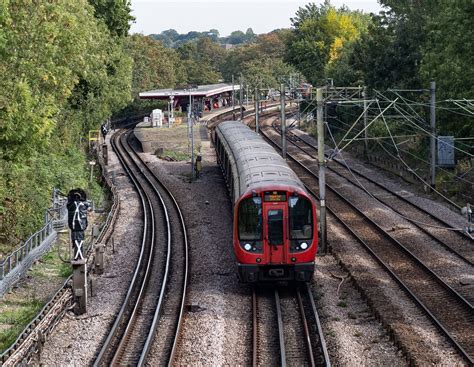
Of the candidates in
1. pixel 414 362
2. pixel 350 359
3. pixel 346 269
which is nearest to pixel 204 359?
pixel 350 359

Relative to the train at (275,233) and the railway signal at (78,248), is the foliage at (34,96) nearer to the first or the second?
the railway signal at (78,248)

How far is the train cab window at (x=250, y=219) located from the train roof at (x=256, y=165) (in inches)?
16.4

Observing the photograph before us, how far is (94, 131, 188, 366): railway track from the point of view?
1619 centimetres

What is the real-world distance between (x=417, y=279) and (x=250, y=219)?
507 cm

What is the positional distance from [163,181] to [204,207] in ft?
29.1

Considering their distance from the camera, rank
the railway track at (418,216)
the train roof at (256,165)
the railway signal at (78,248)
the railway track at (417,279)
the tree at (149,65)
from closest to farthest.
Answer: the railway track at (417,279)
the railway signal at (78,248)
the train roof at (256,165)
the railway track at (418,216)
the tree at (149,65)

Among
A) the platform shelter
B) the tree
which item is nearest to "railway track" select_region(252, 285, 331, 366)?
the platform shelter

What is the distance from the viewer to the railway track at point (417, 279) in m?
17.0

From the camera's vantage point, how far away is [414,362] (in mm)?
14859

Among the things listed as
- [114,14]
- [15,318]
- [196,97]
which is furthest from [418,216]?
[196,97]

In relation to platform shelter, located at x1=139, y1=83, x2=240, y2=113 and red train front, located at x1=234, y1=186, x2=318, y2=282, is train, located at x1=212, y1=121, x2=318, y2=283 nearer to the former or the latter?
red train front, located at x1=234, y1=186, x2=318, y2=282

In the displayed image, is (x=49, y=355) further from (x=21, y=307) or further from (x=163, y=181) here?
(x=163, y=181)

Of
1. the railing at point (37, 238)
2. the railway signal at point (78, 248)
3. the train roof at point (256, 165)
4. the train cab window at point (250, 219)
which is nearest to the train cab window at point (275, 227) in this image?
the train cab window at point (250, 219)

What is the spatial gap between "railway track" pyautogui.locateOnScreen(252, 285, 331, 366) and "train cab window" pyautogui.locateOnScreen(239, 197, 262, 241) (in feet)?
5.04
